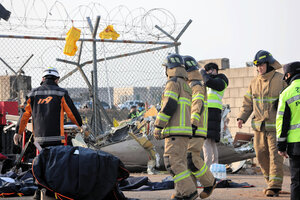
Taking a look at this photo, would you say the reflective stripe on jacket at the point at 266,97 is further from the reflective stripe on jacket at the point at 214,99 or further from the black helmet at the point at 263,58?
the reflective stripe on jacket at the point at 214,99

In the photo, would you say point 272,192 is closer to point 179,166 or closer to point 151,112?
point 179,166

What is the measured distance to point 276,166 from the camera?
24.8 feet

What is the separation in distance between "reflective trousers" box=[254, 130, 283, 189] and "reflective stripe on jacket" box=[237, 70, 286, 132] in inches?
4.7

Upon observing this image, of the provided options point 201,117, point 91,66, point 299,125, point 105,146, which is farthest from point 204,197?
point 91,66

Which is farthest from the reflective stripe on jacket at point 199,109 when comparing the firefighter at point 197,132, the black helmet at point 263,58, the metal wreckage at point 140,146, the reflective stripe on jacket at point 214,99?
the metal wreckage at point 140,146

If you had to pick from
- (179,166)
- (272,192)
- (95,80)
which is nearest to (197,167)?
(179,166)

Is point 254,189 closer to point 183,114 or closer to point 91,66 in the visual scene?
point 183,114

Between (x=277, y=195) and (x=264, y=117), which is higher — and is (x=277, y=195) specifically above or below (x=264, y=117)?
below

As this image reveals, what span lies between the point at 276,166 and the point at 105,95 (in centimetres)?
440

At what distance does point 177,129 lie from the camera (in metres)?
6.73

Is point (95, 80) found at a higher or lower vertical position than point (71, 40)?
lower

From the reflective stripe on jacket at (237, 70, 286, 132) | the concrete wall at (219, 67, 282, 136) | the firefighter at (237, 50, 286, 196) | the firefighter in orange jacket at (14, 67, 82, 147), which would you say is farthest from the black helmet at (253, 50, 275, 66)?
the concrete wall at (219, 67, 282, 136)

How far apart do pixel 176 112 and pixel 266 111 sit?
5.28 ft

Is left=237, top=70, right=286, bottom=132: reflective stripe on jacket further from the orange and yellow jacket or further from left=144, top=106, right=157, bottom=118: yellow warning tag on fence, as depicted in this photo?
left=144, top=106, right=157, bottom=118: yellow warning tag on fence
